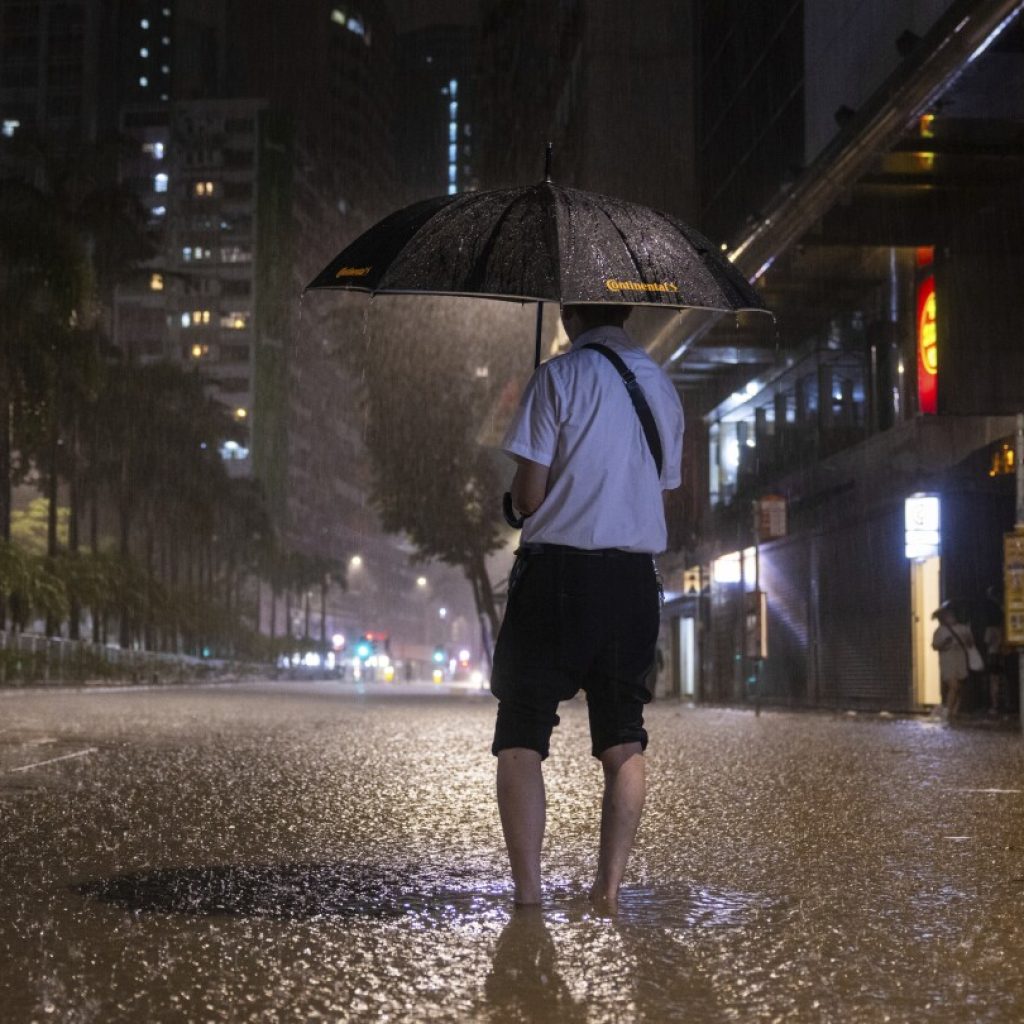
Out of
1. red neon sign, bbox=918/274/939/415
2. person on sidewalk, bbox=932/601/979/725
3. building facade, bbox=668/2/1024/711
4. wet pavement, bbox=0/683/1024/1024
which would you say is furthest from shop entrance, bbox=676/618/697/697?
wet pavement, bbox=0/683/1024/1024

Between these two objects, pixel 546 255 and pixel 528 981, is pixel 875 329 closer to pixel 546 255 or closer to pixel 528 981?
pixel 546 255

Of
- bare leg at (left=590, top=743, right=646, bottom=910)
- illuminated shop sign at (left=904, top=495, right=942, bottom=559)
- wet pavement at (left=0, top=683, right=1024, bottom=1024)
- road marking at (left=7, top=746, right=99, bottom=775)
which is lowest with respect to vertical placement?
road marking at (left=7, top=746, right=99, bottom=775)

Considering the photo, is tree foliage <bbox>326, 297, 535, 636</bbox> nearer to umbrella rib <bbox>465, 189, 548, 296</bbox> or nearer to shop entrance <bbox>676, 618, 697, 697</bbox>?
shop entrance <bbox>676, 618, 697, 697</bbox>

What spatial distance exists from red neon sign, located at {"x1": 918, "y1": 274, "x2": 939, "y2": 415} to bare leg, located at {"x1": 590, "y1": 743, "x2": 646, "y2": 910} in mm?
18752

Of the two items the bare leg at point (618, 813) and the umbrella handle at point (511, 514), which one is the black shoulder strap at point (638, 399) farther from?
the bare leg at point (618, 813)

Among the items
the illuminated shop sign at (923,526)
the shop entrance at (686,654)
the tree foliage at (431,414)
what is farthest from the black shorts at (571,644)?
the shop entrance at (686,654)

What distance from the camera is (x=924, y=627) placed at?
24984 mm

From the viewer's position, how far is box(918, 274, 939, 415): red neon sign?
75.5 feet

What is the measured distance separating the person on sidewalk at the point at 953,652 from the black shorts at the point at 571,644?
55.9 ft

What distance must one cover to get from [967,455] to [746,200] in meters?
11.5

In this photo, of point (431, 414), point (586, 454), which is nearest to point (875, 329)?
point (431, 414)

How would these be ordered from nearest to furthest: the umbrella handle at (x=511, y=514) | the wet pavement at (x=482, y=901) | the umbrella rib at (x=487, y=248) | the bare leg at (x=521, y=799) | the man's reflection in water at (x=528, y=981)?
1. the man's reflection in water at (x=528, y=981)
2. the wet pavement at (x=482, y=901)
3. the bare leg at (x=521, y=799)
4. the umbrella handle at (x=511, y=514)
5. the umbrella rib at (x=487, y=248)

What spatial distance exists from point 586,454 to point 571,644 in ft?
1.72

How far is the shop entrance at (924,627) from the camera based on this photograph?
2480 centimetres
